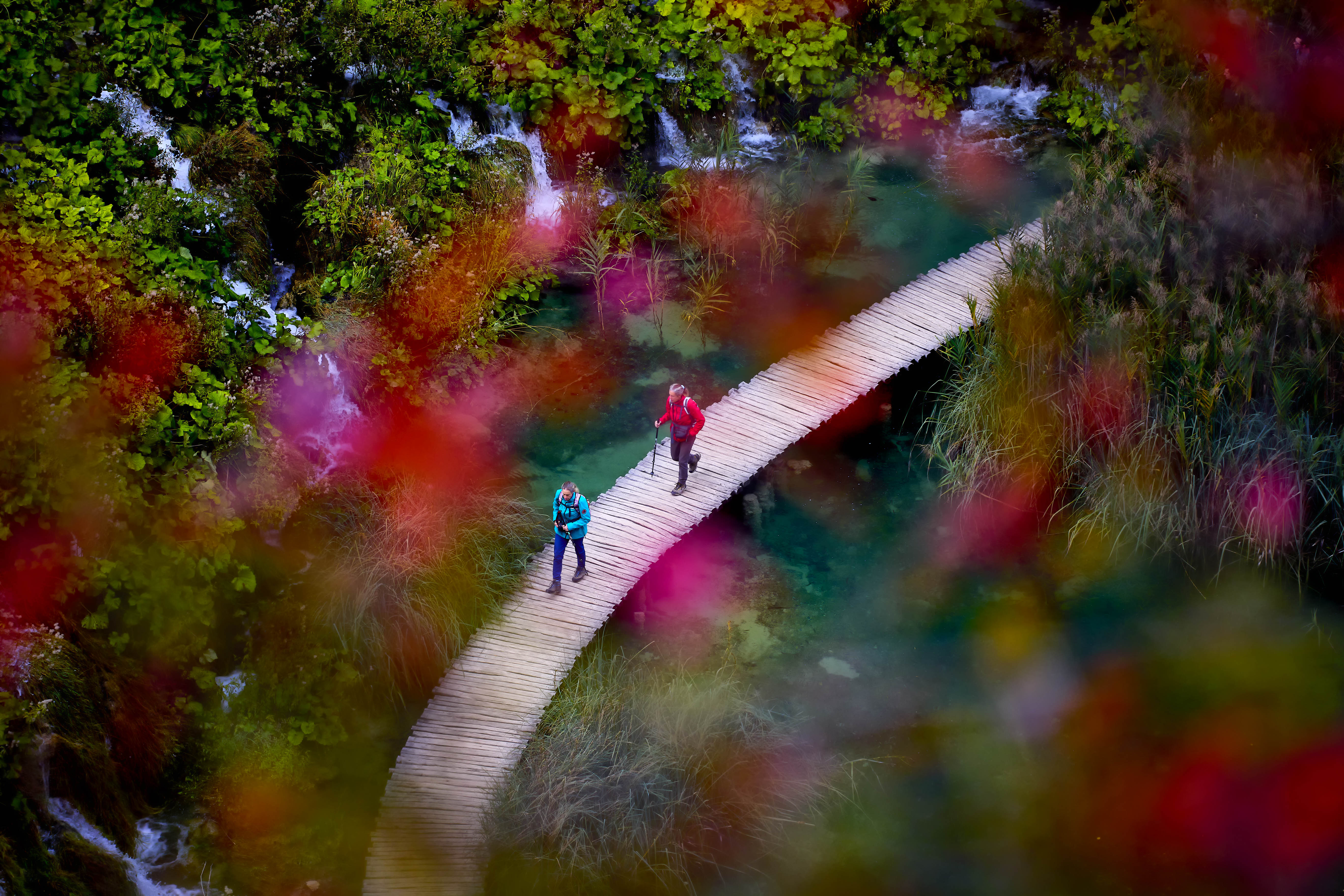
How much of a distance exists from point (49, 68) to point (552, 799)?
8309 millimetres

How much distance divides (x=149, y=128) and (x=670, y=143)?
621 cm

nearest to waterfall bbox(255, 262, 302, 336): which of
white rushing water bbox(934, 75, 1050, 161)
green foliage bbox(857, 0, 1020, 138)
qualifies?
green foliage bbox(857, 0, 1020, 138)

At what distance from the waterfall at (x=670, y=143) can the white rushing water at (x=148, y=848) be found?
9.90 m

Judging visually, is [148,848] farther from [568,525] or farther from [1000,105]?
[1000,105]

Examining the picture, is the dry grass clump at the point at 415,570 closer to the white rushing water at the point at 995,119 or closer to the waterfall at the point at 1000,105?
the white rushing water at the point at 995,119

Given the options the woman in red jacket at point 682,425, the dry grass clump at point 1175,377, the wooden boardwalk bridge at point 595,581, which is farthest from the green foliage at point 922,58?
the woman in red jacket at point 682,425

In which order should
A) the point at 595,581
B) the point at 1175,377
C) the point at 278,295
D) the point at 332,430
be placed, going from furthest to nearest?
the point at 278,295
the point at 332,430
the point at 1175,377
the point at 595,581

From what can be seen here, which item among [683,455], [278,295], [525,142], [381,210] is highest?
[525,142]

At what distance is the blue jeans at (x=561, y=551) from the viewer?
364 inches

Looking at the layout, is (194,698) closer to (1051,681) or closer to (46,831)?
(46,831)

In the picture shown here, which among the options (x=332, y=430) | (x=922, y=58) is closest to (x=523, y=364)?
(x=332, y=430)

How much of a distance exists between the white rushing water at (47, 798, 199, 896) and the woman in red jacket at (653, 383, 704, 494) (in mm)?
4732

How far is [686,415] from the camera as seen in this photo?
9.94 m

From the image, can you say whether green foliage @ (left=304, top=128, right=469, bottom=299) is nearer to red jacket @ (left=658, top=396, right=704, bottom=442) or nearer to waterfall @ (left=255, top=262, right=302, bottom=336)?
waterfall @ (left=255, top=262, right=302, bottom=336)
